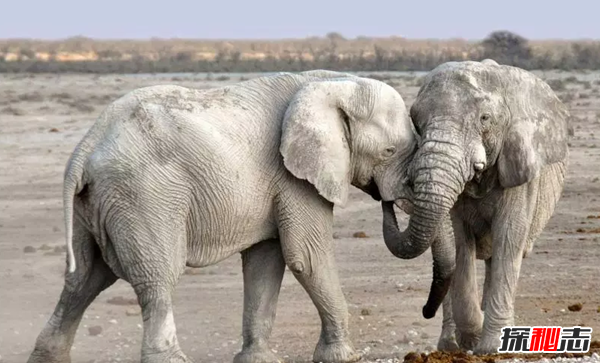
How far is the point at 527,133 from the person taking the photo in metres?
9.40

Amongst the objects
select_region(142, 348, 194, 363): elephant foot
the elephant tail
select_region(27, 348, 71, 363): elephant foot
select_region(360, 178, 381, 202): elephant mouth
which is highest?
the elephant tail

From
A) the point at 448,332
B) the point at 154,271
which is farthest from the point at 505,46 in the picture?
the point at 154,271

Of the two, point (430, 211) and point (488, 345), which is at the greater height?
point (430, 211)

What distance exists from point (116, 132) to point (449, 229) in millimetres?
2064

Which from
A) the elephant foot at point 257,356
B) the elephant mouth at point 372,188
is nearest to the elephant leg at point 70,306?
the elephant foot at point 257,356

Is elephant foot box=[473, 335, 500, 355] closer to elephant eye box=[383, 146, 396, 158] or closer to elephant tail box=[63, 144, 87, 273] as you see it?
elephant eye box=[383, 146, 396, 158]

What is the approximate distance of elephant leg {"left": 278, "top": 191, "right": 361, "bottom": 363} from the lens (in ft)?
30.2

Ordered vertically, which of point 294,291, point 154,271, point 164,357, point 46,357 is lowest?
point 294,291

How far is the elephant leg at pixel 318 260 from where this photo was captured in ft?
30.2

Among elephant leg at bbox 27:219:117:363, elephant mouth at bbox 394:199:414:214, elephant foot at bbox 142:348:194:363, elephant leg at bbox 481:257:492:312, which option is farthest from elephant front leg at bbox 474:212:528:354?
elephant leg at bbox 27:219:117:363

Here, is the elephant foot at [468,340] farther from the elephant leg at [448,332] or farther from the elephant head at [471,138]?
the elephant head at [471,138]

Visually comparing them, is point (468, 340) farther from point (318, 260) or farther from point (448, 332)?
point (318, 260)

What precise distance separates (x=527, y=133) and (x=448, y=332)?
141 centimetres

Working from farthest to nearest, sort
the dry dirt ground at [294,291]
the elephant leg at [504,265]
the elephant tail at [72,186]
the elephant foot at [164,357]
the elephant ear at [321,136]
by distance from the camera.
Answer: the dry dirt ground at [294,291] → the elephant leg at [504,265] → the elephant ear at [321,136] → the elephant foot at [164,357] → the elephant tail at [72,186]
